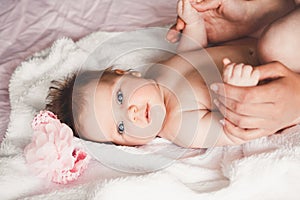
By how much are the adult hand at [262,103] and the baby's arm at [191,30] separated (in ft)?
1.10

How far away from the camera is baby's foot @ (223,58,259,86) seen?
1019 millimetres

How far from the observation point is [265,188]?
1.08 meters

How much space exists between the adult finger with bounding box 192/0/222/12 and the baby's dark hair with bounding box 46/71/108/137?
0.99ft

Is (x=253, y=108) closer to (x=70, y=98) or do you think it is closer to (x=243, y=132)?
(x=243, y=132)

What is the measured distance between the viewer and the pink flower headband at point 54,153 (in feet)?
3.75

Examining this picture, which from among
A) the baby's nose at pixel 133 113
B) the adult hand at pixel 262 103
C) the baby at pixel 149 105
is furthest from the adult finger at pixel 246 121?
the baby's nose at pixel 133 113

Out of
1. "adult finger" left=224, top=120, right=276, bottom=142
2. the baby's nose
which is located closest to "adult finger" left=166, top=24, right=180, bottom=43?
the baby's nose

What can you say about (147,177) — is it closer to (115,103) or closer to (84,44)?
(115,103)

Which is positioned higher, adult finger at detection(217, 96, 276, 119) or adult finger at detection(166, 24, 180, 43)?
adult finger at detection(217, 96, 276, 119)

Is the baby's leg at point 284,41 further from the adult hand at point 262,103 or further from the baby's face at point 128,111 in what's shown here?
the baby's face at point 128,111

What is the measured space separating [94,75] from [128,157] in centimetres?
24

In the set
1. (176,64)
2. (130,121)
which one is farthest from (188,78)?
(130,121)

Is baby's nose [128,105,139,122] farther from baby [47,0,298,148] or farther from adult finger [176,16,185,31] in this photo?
adult finger [176,16,185,31]

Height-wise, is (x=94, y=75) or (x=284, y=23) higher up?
(x=284, y=23)
